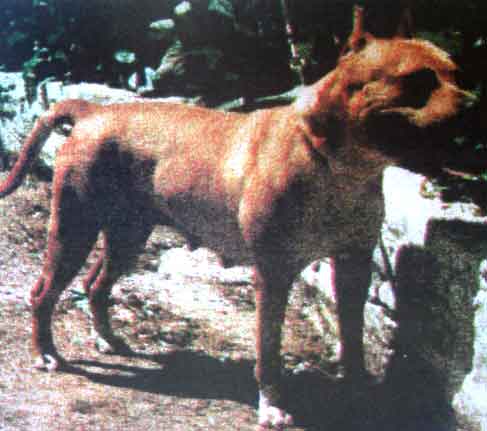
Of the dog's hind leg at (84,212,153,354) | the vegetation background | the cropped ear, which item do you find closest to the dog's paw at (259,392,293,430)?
the dog's hind leg at (84,212,153,354)

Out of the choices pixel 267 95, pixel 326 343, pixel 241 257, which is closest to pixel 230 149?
pixel 241 257

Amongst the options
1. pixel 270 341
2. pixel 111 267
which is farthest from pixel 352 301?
pixel 111 267

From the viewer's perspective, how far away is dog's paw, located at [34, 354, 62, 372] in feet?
8.24

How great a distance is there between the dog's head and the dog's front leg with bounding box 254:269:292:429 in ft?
1.61

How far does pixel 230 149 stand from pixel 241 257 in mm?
359

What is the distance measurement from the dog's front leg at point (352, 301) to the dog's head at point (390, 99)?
1.58 ft

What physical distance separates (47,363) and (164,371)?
444 mm

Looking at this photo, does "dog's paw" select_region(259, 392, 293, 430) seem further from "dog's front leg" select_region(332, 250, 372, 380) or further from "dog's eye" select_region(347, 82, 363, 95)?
"dog's eye" select_region(347, 82, 363, 95)

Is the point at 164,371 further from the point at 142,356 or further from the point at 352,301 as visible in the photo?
the point at 352,301

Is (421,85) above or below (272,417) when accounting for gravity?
above

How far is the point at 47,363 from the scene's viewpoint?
254 cm

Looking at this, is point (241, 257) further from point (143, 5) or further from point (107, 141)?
point (143, 5)

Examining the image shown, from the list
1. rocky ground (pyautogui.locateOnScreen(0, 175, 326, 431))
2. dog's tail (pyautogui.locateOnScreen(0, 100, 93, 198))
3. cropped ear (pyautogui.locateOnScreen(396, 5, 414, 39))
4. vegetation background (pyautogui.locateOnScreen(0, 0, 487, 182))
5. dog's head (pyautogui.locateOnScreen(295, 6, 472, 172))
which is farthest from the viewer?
dog's tail (pyautogui.locateOnScreen(0, 100, 93, 198))

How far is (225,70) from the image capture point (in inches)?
146
